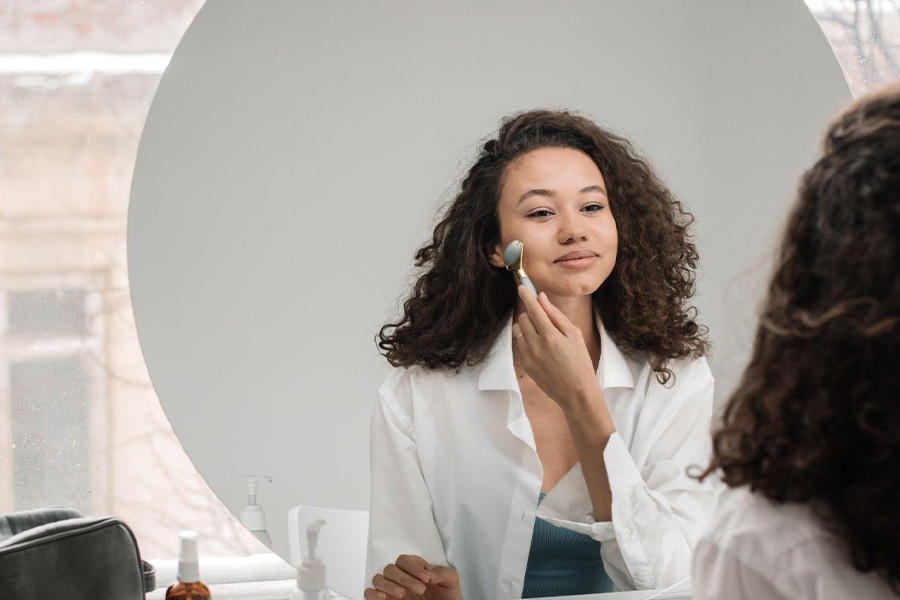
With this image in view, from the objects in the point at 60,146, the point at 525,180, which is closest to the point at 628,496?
the point at 525,180

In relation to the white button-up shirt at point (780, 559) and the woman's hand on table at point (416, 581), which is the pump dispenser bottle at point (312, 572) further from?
the white button-up shirt at point (780, 559)

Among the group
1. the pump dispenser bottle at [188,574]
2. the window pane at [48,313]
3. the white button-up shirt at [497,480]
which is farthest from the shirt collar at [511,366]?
the window pane at [48,313]

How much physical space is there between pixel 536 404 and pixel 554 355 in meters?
0.04

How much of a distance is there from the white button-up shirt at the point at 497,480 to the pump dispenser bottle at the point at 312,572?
0.16 ft

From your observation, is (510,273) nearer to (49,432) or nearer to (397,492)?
(397,492)

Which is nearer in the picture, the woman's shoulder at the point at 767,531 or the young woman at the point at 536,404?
the woman's shoulder at the point at 767,531

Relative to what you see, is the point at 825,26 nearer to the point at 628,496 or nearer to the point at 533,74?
the point at 533,74

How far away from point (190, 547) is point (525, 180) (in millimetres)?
410

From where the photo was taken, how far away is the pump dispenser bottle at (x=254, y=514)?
0.81 meters

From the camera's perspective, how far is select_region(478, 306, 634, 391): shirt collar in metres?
0.78

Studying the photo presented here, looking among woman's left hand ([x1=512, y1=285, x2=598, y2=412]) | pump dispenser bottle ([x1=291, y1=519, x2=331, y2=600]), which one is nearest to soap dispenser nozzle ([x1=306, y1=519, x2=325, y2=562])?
pump dispenser bottle ([x1=291, y1=519, x2=331, y2=600])

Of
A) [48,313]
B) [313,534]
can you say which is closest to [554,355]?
[313,534]

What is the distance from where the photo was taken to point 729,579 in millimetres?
450

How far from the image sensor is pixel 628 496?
770mm
